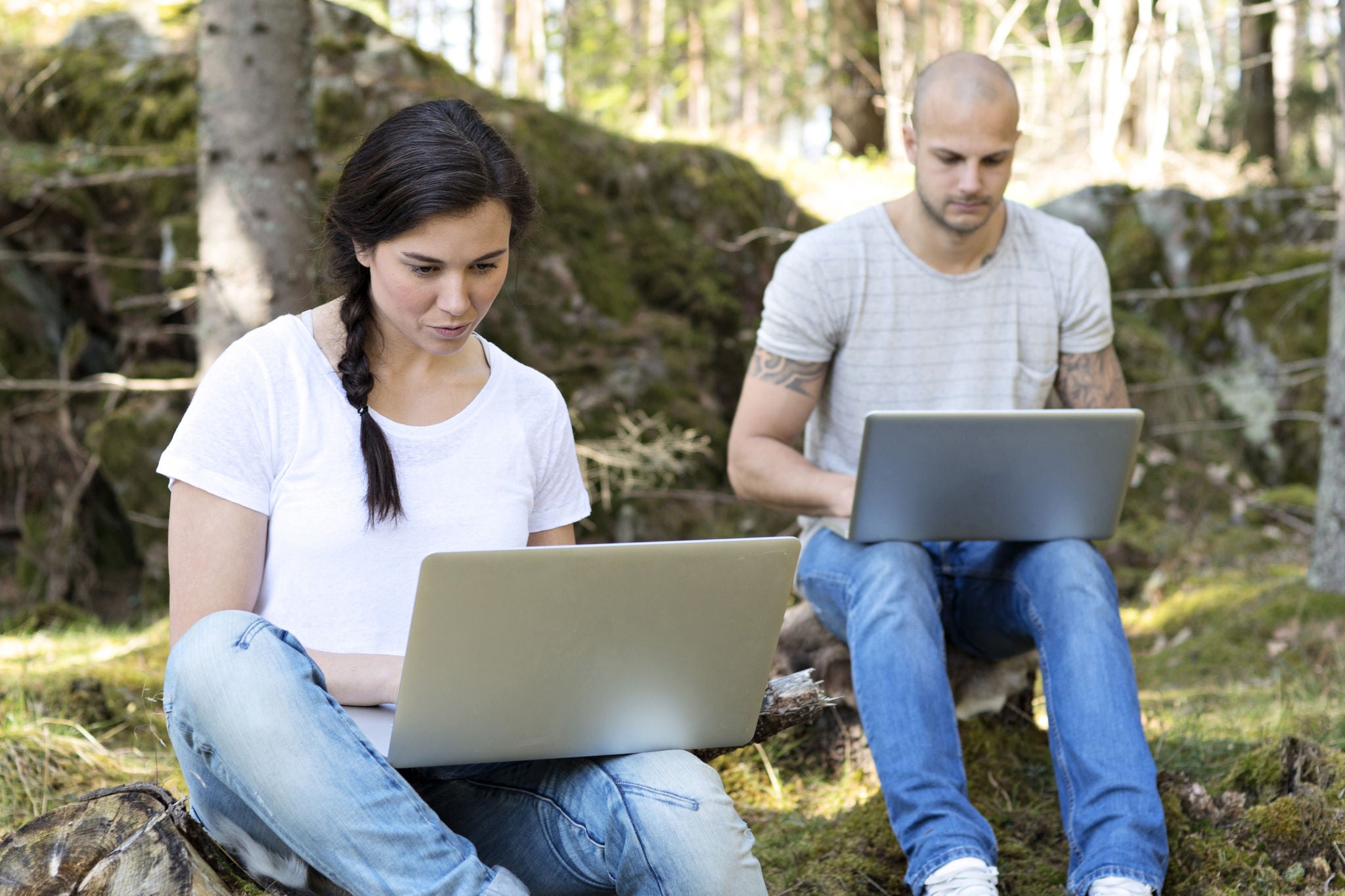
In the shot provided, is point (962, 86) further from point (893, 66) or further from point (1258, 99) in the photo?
point (1258, 99)

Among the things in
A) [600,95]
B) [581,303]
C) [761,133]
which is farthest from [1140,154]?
[581,303]

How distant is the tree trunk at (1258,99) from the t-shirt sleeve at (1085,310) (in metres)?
8.21

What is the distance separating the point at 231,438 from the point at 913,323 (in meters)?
1.57

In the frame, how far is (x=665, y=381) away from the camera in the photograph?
500 centimetres

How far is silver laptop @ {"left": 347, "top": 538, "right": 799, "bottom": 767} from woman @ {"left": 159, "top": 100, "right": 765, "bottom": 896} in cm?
7

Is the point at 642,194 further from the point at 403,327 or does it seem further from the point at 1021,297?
the point at 403,327

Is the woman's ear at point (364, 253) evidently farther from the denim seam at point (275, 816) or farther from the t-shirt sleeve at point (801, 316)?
the t-shirt sleeve at point (801, 316)

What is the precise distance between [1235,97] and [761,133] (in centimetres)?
541

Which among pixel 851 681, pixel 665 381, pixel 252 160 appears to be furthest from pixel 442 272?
pixel 665 381

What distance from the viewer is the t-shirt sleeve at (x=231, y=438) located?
1.58m

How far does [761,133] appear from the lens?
27.0 ft

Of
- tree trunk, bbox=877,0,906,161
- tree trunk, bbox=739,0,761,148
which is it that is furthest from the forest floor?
tree trunk, bbox=739,0,761,148

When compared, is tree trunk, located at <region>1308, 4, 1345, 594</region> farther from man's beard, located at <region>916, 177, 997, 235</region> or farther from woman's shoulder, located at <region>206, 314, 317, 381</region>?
woman's shoulder, located at <region>206, 314, 317, 381</region>

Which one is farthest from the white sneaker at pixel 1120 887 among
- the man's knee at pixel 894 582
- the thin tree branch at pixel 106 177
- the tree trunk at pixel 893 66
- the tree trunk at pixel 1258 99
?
the tree trunk at pixel 1258 99
